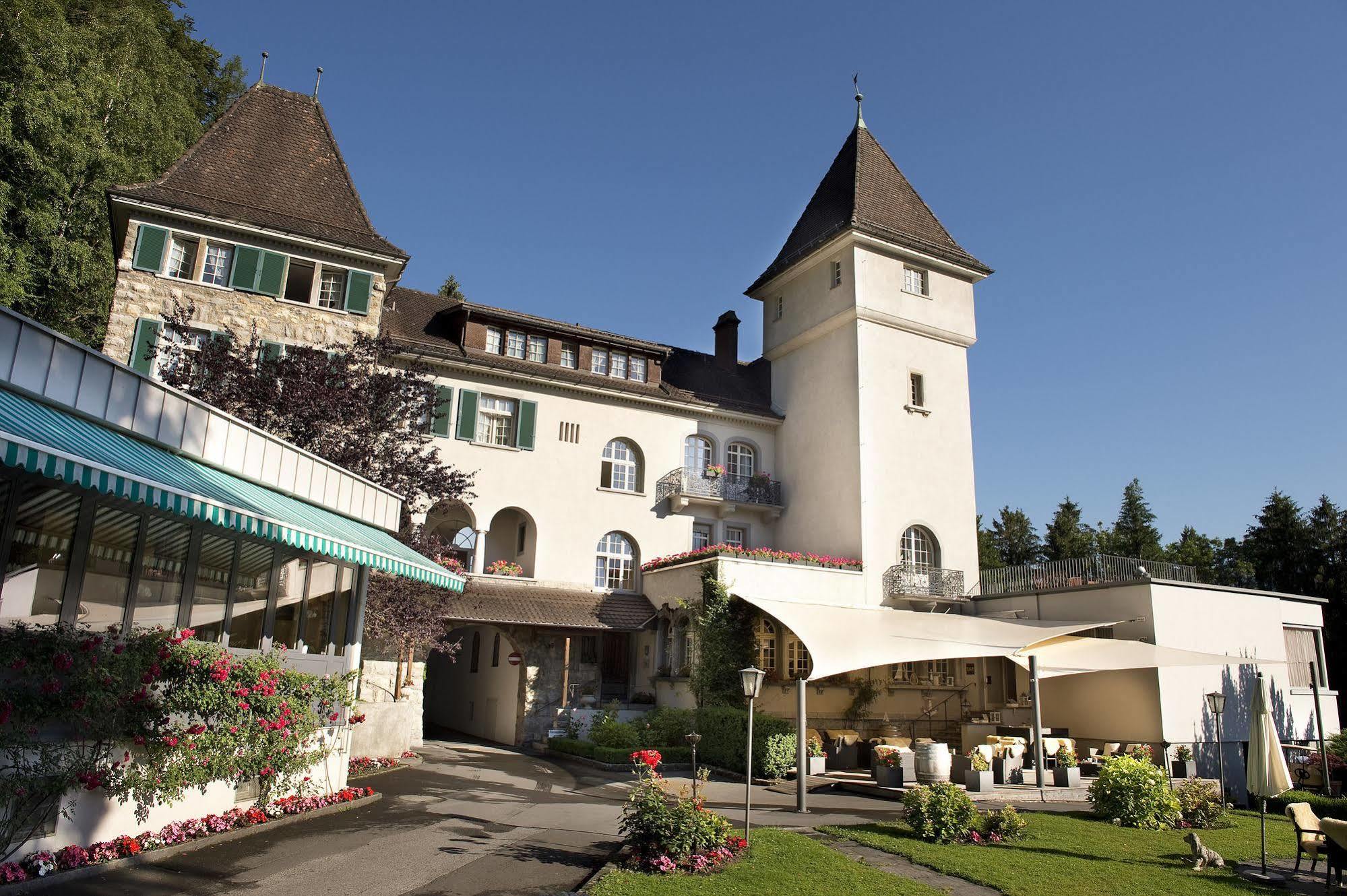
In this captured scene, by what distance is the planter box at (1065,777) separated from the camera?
→ 648 inches

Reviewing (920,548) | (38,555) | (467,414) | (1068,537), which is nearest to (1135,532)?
(1068,537)

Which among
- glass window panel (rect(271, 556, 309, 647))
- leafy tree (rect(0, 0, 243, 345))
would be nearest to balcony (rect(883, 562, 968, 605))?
glass window panel (rect(271, 556, 309, 647))

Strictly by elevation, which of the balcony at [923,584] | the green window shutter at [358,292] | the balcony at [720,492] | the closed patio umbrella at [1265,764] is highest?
the green window shutter at [358,292]

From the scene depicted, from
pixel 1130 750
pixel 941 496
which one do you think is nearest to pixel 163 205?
pixel 941 496

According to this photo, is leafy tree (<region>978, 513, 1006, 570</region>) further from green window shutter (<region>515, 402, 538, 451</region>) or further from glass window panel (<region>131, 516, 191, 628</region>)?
glass window panel (<region>131, 516, 191, 628</region>)

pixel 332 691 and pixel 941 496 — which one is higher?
pixel 941 496

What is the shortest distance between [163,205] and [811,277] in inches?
707

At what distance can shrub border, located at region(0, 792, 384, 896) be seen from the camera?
696 cm

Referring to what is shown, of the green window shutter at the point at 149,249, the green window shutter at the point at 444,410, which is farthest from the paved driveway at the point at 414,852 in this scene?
the green window shutter at the point at 149,249

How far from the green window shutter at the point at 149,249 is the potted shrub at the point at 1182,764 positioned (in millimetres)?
25113

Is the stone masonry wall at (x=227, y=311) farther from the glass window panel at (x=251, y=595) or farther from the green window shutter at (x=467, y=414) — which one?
the glass window panel at (x=251, y=595)

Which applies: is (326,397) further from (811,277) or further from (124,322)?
(811,277)

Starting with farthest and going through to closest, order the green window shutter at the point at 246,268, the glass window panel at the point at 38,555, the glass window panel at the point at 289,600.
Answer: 1. the green window shutter at the point at 246,268
2. the glass window panel at the point at 289,600
3. the glass window panel at the point at 38,555

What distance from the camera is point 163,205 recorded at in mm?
20297
